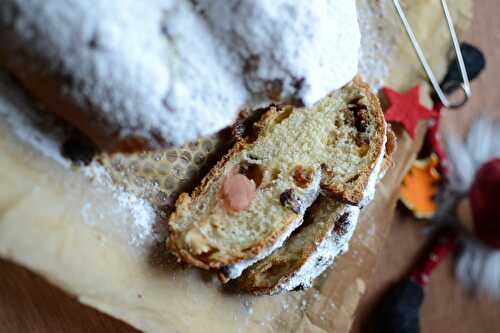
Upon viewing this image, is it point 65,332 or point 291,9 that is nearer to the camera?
point 291,9

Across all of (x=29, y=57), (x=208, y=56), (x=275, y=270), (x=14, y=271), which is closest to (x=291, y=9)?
(x=208, y=56)

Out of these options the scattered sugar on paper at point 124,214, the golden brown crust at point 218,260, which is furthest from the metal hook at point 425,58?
the scattered sugar on paper at point 124,214

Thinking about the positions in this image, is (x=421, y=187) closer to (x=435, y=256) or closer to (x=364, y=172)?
(x=435, y=256)

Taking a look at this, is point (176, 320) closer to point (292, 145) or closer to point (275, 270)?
point (275, 270)

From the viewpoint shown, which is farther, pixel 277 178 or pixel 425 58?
pixel 425 58

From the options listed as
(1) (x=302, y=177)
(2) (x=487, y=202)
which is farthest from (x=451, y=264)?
(1) (x=302, y=177)

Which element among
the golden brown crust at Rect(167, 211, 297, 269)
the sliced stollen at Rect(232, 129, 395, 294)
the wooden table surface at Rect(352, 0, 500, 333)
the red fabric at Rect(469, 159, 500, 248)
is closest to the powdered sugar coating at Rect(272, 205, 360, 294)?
the sliced stollen at Rect(232, 129, 395, 294)

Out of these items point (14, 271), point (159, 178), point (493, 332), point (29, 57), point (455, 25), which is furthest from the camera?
point (493, 332)
